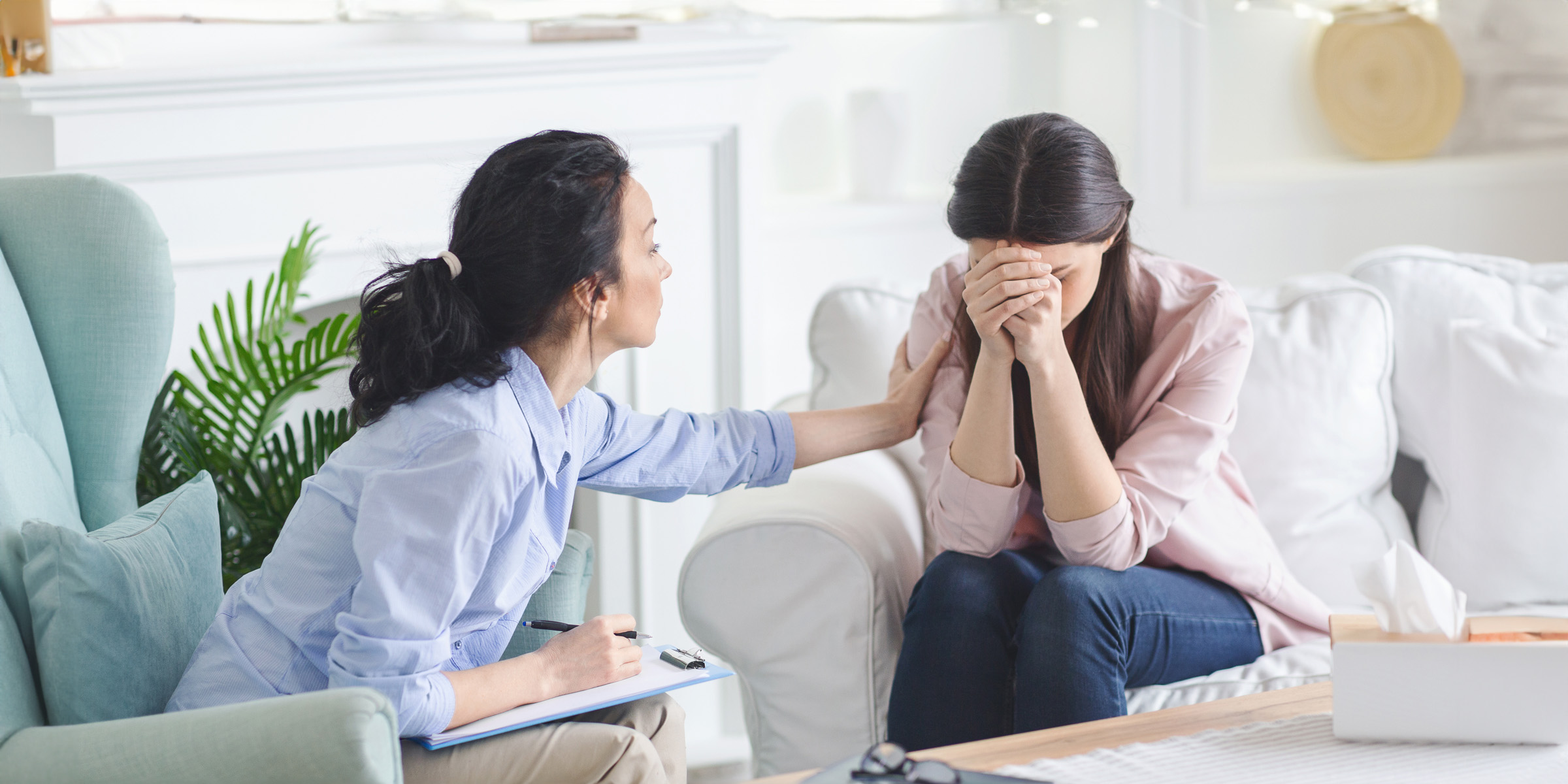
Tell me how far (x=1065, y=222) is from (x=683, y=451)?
48 centimetres

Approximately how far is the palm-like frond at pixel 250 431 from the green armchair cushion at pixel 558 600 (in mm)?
469

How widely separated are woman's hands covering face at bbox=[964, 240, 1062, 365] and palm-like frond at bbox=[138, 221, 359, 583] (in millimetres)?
829

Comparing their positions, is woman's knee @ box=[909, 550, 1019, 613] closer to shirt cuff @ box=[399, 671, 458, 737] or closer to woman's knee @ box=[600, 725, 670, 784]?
woman's knee @ box=[600, 725, 670, 784]

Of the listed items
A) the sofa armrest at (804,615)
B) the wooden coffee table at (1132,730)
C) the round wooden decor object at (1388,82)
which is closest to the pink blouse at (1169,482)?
the sofa armrest at (804,615)

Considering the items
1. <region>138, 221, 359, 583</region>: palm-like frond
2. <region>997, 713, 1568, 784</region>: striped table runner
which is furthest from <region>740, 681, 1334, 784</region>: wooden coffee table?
<region>138, 221, 359, 583</region>: palm-like frond

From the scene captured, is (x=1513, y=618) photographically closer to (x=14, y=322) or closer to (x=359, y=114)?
(x=14, y=322)

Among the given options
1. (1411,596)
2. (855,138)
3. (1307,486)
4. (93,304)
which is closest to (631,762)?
(1411,596)

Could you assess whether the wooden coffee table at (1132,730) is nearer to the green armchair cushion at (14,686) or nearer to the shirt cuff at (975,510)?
the shirt cuff at (975,510)

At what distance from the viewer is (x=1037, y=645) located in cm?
143

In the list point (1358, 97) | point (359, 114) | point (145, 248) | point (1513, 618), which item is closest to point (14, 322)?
point (145, 248)

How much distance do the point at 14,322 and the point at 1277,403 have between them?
1523 millimetres

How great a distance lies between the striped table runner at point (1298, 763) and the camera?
3.65 ft

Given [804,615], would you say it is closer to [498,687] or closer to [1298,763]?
[498,687]

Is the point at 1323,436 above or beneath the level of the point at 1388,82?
beneath
